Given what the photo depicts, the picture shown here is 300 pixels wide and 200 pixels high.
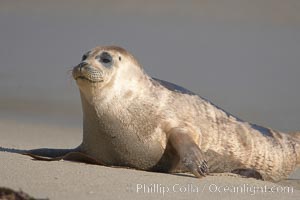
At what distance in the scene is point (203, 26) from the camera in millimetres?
18547

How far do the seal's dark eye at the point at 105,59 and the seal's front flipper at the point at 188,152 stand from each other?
28.6 inches

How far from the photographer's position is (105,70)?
24.5 feet

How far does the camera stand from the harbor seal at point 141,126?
7.41m

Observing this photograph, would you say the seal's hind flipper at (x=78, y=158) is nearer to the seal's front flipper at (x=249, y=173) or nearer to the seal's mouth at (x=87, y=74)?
the seal's mouth at (x=87, y=74)

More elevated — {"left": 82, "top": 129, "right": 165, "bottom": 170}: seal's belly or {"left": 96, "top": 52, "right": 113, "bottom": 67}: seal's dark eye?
{"left": 96, "top": 52, "right": 113, "bottom": 67}: seal's dark eye

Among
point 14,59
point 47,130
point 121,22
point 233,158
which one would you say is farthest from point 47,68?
point 233,158

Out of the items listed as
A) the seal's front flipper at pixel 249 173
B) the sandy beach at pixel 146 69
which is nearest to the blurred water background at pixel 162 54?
the sandy beach at pixel 146 69

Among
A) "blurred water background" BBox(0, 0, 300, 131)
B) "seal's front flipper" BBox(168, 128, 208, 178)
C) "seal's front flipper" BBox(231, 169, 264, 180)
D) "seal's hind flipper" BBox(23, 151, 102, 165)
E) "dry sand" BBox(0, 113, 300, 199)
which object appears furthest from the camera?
"blurred water background" BBox(0, 0, 300, 131)

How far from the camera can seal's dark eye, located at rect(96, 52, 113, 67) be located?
7.55 metres

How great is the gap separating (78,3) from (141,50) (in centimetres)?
515

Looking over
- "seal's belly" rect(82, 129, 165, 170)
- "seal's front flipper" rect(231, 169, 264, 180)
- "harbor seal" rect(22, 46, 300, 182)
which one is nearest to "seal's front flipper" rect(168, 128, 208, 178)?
"harbor seal" rect(22, 46, 300, 182)

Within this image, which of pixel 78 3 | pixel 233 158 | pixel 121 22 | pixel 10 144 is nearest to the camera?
pixel 233 158

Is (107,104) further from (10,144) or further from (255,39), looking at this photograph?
(255,39)

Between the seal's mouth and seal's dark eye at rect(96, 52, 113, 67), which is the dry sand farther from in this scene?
seal's dark eye at rect(96, 52, 113, 67)
